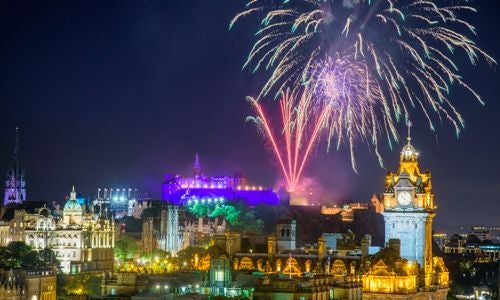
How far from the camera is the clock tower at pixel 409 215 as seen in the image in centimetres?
10856

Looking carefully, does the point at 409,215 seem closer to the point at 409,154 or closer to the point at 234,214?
the point at 409,154

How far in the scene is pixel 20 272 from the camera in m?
117

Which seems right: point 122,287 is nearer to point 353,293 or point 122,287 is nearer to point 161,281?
point 161,281

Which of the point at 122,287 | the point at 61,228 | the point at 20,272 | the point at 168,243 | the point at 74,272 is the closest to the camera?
the point at 122,287

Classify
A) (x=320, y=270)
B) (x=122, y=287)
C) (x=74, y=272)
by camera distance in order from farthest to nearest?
(x=74, y=272) → (x=320, y=270) → (x=122, y=287)

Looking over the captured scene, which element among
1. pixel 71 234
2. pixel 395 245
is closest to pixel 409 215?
pixel 395 245

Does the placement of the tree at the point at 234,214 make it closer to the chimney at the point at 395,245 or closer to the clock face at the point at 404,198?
the clock face at the point at 404,198

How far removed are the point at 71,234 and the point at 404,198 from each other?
217ft

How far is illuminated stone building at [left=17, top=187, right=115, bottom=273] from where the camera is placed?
158 m

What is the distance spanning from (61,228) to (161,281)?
68104 millimetres

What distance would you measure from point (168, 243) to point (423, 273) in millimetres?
75239

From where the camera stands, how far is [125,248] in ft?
552

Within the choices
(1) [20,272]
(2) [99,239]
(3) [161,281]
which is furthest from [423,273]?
(2) [99,239]

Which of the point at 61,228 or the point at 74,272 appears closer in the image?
the point at 74,272
